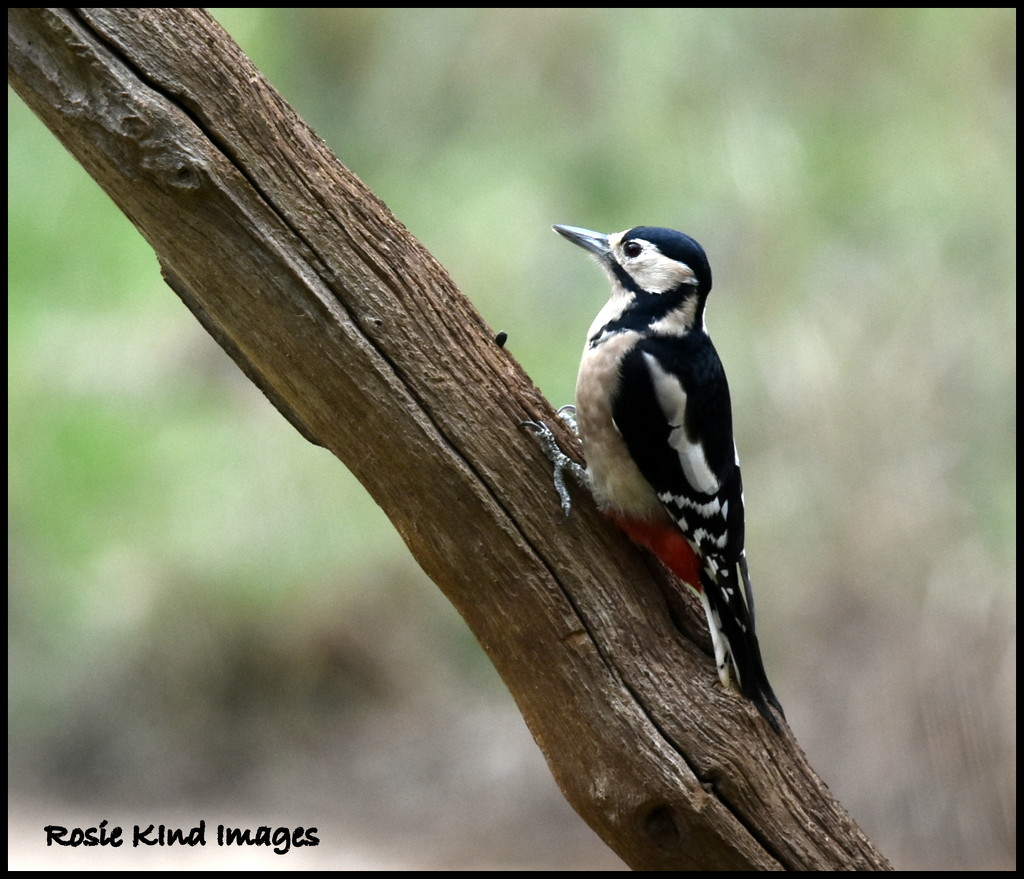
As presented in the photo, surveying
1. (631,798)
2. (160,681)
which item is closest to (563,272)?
(160,681)

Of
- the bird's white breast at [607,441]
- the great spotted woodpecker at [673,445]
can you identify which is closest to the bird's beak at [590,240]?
the great spotted woodpecker at [673,445]

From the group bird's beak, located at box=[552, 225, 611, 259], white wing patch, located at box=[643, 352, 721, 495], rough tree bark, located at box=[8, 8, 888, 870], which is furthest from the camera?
bird's beak, located at box=[552, 225, 611, 259]

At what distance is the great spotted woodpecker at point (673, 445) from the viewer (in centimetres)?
208

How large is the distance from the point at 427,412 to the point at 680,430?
53 centimetres

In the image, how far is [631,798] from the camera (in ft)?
6.49

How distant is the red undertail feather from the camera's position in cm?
210

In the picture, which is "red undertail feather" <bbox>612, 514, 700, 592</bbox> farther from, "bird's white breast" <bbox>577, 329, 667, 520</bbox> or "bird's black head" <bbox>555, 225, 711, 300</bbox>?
"bird's black head" <bbox>555, 225, 711, 300</bbox>

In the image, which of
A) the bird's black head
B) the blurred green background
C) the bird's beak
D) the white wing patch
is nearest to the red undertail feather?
the white wing patch

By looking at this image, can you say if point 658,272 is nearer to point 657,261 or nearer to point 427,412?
point 657,261

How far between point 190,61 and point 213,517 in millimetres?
3251

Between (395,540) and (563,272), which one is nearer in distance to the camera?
(395,540)

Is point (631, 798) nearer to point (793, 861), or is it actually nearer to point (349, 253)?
point (793, 861)

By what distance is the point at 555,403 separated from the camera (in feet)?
14.6

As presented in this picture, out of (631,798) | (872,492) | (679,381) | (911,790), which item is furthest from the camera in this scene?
(872,492)
